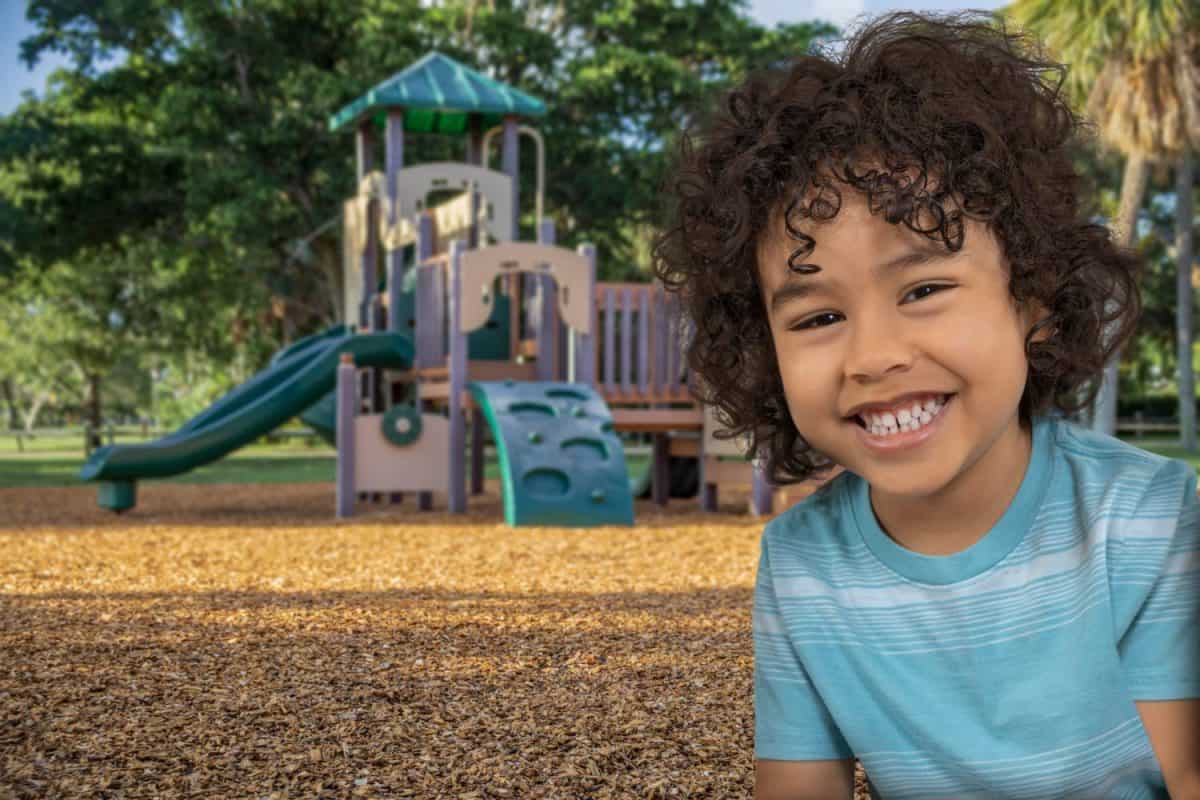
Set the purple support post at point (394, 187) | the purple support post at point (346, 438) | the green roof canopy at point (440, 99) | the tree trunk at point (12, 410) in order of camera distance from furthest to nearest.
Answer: the tree trunk at point (12, 410) < the green roof canopy at point (440, 99) < the purple support post at point (394, 187) < the purple support post at point (346, 438)

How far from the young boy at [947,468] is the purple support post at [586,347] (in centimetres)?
779

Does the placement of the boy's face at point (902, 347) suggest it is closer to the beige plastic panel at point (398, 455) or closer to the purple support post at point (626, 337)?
the beige plastic panel at point (398, 455)

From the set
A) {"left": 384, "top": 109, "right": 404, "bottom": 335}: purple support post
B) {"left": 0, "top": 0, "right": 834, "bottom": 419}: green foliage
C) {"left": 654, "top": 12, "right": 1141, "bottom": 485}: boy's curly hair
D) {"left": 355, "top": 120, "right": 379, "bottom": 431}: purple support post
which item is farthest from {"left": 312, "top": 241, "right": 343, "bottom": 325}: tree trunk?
{"left": 654, "top": 12, "right": 1141, "bottom": 485}: boy's curly hair

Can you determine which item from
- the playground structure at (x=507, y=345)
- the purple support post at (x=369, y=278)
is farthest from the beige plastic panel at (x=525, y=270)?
the purple support post at (x=369, y=278)

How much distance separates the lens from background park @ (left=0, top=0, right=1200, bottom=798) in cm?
276

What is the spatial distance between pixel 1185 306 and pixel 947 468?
25.9 m

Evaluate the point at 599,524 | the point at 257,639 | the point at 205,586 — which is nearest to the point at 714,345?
the point at 257,639

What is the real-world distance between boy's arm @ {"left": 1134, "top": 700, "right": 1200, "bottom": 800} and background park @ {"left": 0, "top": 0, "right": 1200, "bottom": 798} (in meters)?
0.88

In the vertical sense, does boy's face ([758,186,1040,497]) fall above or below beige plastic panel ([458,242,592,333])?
below

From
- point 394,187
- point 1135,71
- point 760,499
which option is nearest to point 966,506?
point 760,499

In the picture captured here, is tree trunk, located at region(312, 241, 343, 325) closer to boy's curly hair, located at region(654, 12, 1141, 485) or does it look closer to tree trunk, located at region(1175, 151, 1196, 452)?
tree trunk, located at region(1175, 151, 1196, 452)

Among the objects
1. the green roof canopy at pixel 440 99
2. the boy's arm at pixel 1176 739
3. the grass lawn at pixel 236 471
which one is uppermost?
the green roof canopy at pixel 440 99

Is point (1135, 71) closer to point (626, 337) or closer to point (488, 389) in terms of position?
point (626, 337)

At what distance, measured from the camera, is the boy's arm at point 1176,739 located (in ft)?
5.26
